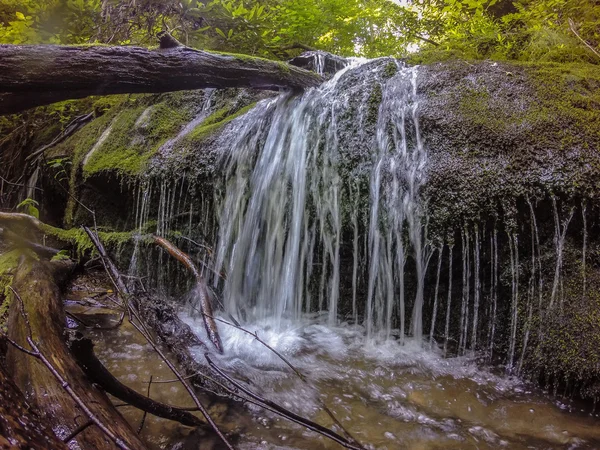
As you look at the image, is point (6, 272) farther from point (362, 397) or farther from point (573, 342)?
point (573, 342)

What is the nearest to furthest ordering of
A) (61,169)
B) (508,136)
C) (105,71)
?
(105,71), (508,136), (61,169)

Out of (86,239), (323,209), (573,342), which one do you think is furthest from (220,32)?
(573,342)

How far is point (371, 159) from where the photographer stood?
3.47 meters

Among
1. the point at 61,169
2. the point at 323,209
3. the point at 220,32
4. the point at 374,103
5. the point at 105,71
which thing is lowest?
the point at 323,209

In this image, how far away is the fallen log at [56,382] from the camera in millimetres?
1303

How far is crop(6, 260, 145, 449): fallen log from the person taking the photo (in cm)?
130

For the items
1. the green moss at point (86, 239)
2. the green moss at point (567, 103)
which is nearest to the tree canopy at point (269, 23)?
the green moss at point (567, 103)

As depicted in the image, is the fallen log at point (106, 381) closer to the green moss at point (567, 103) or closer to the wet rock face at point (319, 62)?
the green moss at point (567, 103)

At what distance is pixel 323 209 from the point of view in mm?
3602

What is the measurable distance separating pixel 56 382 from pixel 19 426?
0.90m

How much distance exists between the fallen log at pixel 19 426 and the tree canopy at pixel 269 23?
16.5 ft


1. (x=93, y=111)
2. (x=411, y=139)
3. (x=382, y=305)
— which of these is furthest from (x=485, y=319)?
(x=93, y=111)

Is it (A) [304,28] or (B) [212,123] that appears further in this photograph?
(A) [304,28]

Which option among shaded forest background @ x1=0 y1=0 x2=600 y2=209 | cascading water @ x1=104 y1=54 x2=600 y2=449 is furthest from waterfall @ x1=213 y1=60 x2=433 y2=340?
shaded forest background @ x1=0 y1=0 x2=600 y2=209
